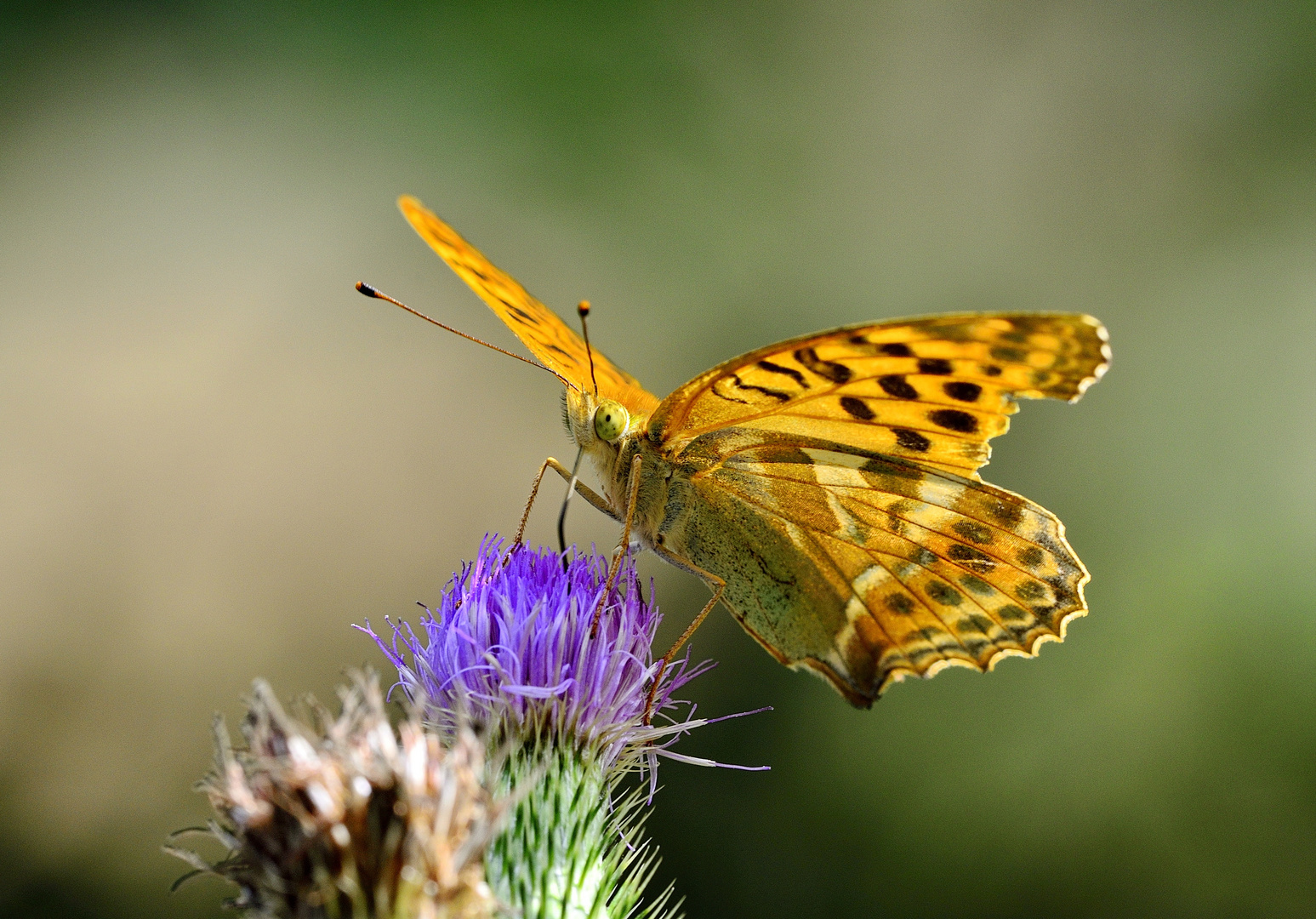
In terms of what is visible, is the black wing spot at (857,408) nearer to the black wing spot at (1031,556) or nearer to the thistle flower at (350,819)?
the black wing spot at (1031,556)

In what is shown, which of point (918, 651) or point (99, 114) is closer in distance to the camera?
point (918, 651)

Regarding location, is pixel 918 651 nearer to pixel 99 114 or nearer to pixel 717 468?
pixel 717 468

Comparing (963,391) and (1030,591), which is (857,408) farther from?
(1030,591)

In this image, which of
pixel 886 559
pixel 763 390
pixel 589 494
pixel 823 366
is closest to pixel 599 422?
pixel 589 494

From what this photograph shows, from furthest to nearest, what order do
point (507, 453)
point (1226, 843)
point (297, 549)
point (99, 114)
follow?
1. point (99, 114)
2. point (507, 453)
3. point (297, 549)
4. point (1226, 843)

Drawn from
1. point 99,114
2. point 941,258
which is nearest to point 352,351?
point 99,114

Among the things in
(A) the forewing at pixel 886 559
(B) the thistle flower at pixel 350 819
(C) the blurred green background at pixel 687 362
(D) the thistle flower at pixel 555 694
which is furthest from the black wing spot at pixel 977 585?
(C) the blurred green background at pixel 687 362

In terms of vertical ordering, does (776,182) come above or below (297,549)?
above
